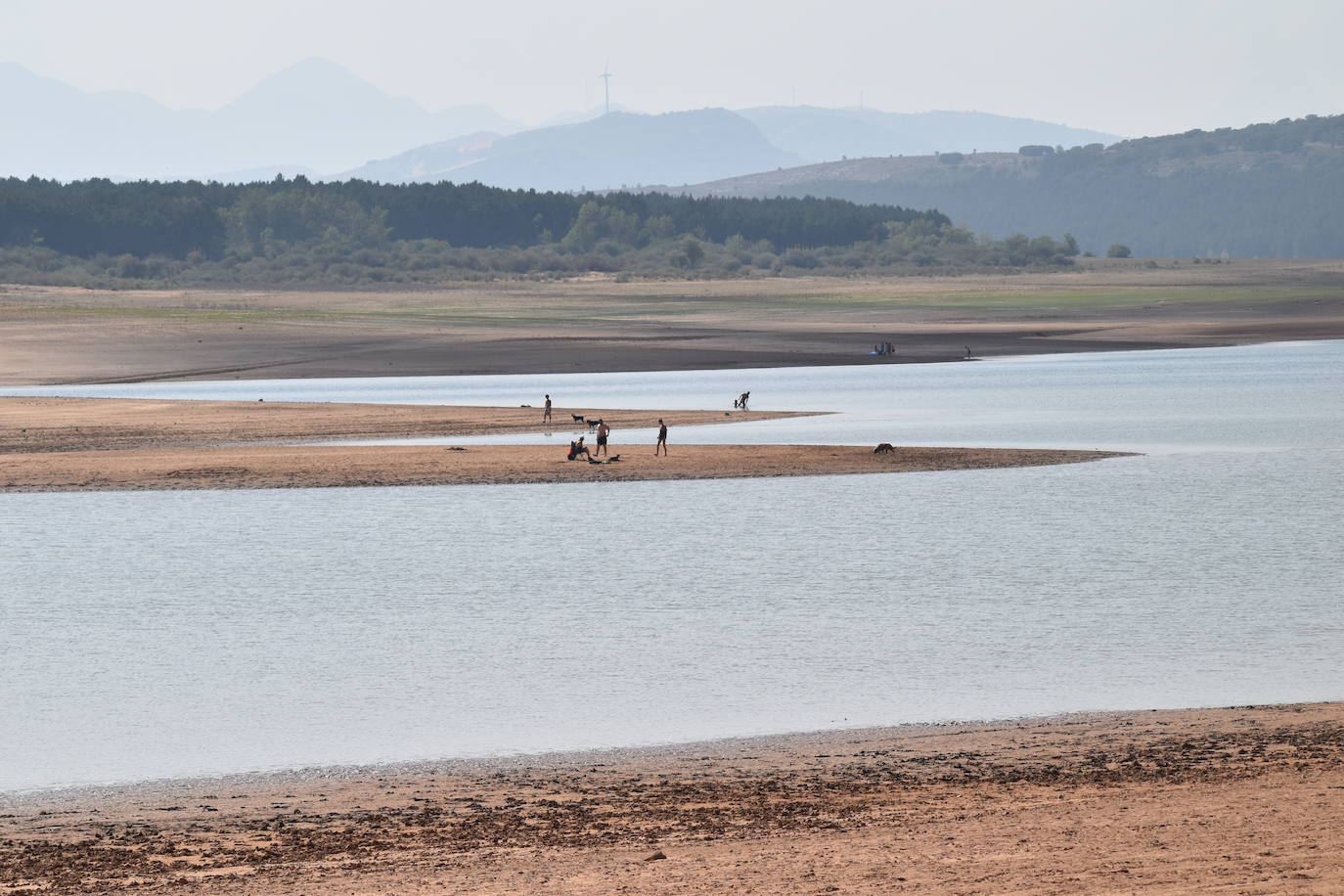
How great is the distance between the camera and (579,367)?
77.3 metres

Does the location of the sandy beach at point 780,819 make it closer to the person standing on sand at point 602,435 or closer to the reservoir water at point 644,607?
the reservoir water at point 644,607

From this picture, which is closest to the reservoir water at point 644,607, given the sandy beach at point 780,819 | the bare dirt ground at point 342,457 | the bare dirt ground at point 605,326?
the sandy beach at point 780,819

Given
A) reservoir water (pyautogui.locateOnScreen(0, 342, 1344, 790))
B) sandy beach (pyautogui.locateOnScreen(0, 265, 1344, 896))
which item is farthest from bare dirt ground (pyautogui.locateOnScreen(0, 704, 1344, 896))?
reservoir water (pyautogui.locateOnScreen(0, 342, 1344, 790))

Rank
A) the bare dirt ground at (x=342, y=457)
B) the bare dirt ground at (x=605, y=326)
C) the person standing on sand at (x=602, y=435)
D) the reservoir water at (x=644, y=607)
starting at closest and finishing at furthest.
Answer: the reservoir water at (x=644, y=607)
the bare dirt ground at (x=342, y=457)
the person standing on sand at (x=602, y=435)
the bare dirt ground at (x=605, y=326)

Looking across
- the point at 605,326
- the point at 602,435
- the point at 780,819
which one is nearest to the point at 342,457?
the point at 602,435

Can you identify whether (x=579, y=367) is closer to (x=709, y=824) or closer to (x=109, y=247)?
(x=709, y=824)

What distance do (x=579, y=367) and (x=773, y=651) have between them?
5641 cm

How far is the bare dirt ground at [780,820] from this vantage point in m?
11.7

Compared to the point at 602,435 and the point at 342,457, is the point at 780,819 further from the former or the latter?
the point at 342,457

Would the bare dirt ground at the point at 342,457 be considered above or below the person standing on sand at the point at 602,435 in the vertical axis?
below

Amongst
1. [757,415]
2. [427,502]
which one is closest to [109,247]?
[757,415]

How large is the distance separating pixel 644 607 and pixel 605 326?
78220mm

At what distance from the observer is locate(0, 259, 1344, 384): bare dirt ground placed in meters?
78.6

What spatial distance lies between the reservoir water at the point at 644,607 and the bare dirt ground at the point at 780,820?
1.09 m
